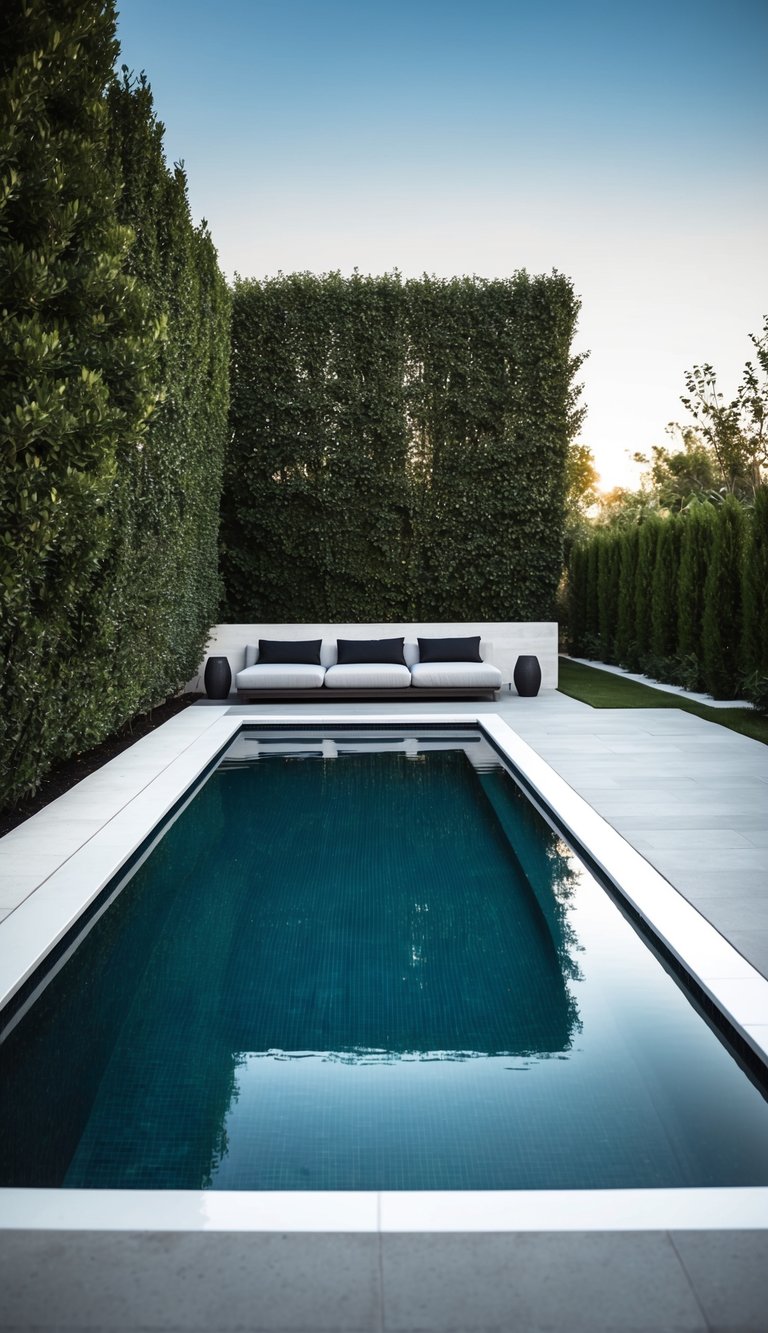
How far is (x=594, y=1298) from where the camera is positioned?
178 centimetres

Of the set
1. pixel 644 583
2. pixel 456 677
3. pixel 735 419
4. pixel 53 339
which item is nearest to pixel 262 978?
pixel 53 339

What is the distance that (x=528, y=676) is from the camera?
12094 mm

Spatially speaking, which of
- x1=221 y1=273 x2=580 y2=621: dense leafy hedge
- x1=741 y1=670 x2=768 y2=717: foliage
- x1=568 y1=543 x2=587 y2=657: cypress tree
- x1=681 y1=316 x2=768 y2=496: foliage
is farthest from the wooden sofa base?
x1=681 y1=316 x2=768 y2=496: foliage

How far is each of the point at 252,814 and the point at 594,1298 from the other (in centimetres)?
463

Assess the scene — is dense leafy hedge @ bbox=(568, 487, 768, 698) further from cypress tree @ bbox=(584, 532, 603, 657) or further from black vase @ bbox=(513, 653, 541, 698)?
black vase @ bbox=(513, 653, 541, 698)

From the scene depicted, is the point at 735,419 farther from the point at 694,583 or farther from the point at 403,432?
the point at 403,432

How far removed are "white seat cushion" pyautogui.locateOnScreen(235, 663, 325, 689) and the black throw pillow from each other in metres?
0.60

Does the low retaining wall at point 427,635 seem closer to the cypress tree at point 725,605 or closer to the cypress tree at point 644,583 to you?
the cypress tree at point 725,605

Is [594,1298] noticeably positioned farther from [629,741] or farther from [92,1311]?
[629,741]

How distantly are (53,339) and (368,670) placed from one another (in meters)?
7.43

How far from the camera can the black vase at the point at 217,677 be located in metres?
12.0

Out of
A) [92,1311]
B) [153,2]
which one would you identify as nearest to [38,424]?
[92,1311]

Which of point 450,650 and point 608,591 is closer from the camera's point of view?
point 450,650

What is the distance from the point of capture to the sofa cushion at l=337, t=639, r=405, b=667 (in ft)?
40.0
